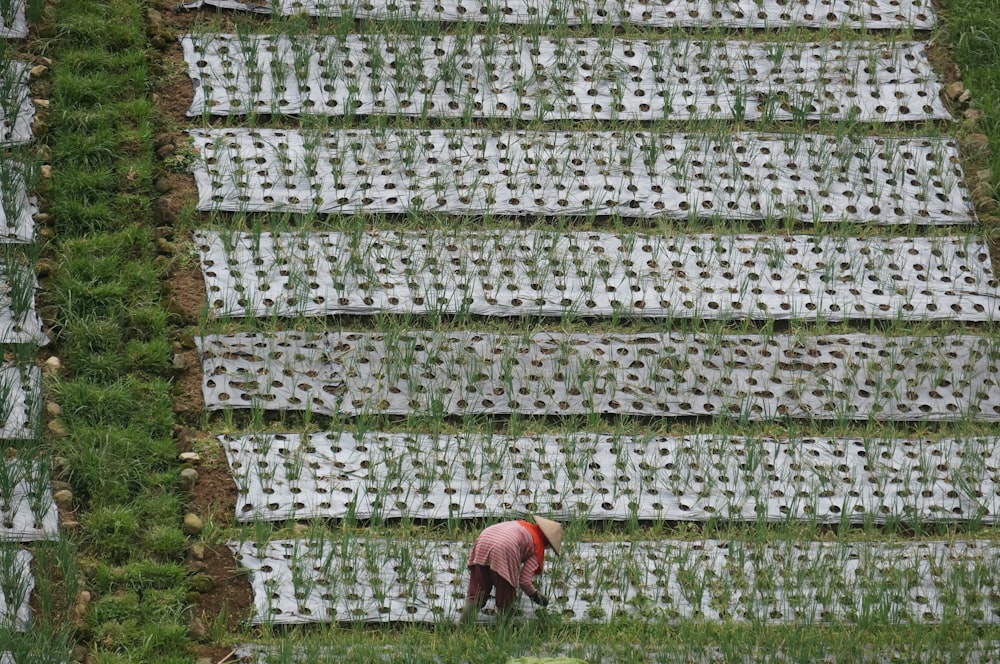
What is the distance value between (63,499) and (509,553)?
173 centimetres

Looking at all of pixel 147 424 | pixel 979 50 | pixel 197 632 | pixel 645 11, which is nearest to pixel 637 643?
pixel 197 632

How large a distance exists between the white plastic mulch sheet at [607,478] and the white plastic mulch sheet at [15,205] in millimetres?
1371

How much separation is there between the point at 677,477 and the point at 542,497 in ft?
1.85

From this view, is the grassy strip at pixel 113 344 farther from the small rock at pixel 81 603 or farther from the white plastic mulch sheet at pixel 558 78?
the white plastic mulch sheet at pixel 558 78

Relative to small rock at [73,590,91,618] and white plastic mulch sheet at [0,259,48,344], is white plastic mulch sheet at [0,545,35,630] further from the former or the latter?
white plastic mulch sheet at [0,259,48,344]

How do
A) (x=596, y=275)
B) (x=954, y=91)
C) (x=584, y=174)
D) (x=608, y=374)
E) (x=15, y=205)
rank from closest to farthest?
(x=608, y=374) → (x=15, y=205) → (x=596, y=275) → (x=584, y=174) → (x=954, y=91)

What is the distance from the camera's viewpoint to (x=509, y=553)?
4.71 m

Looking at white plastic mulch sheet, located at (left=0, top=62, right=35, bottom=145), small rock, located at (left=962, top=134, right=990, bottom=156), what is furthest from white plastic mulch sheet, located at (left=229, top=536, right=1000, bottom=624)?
small rock, located at (left=962, top=134, right=990, bottom=156)

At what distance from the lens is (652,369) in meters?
5.87

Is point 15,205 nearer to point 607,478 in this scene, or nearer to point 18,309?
point 18,309

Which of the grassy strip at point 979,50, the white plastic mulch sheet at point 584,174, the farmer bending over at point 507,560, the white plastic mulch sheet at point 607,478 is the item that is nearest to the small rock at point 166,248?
the white plastic mulch sheet at point 584,174

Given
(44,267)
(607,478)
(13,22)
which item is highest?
(13,22)

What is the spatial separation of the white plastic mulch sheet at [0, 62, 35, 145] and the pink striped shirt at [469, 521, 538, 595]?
302cm

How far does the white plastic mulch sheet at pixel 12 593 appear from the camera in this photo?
15.1ft
